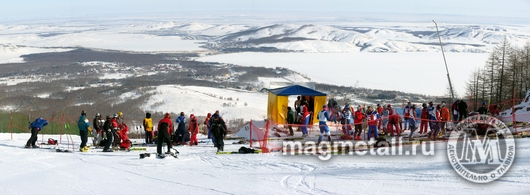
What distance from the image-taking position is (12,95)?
72.9m

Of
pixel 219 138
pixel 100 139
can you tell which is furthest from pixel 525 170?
pixel 100 139

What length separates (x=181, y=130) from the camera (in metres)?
18.1

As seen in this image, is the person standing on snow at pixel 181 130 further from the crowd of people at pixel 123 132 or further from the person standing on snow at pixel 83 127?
the person standing on snow at pixel 83 127

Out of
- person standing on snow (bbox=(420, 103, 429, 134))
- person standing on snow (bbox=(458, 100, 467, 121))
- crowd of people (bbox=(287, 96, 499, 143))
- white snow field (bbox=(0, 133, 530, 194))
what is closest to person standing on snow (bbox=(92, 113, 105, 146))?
white snow field (bbox=(0, 133, 530, 194))

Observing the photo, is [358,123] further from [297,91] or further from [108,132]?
[108,132]

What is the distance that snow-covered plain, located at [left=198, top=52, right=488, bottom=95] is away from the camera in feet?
275

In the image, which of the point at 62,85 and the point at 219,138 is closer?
the point at 219,138

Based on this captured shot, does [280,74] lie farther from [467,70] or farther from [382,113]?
[382,113]

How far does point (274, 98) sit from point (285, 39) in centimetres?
16941

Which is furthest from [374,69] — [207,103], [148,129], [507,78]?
[148,129]

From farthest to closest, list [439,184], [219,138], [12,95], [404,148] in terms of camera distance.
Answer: [12,95] < [219,138] < [404,148] < [439,184]

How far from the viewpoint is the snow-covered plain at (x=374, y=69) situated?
8375 cm

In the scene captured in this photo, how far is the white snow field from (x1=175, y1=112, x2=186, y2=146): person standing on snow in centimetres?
295

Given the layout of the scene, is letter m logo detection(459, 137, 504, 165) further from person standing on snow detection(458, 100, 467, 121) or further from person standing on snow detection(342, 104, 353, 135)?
person standing on snow detection(458, 100, 467, 121)
